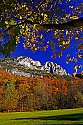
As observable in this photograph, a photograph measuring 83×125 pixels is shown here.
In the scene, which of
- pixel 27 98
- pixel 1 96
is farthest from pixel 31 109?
pixel 1 96

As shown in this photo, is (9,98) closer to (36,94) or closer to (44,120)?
(36,94)

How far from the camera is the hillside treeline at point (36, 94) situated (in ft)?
246

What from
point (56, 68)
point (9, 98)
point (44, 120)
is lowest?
point (44, 120)

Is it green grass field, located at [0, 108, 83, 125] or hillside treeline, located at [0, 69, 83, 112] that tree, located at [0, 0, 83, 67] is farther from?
hillside treeline, located at [0, 69, 83, 112]

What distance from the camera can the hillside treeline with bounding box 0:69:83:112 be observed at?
75125 mm

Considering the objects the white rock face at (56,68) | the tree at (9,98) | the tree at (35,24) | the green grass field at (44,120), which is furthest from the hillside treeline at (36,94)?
the tree at (35,24)

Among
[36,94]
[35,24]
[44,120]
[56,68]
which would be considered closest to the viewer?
[35,24]

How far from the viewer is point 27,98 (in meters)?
80.5

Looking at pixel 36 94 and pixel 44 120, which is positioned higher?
pixel 36 94

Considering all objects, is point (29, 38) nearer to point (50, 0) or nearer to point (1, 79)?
point (50, 0)

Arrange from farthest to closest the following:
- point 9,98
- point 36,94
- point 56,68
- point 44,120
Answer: point 36,94, point 9,98, point 44,120, point 56,68

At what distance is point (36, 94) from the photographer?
271ft

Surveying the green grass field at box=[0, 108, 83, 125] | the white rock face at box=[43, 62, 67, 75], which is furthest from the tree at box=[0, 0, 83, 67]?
the green grass field at box=[0, 108, 83, 125]

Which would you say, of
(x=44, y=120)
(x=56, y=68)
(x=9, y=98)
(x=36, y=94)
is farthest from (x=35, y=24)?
(x=36, y=94)
